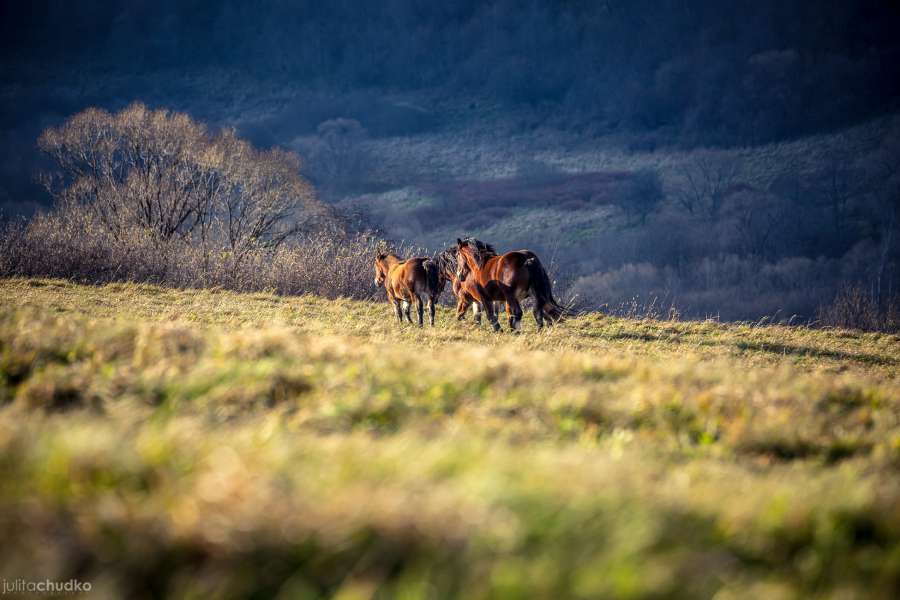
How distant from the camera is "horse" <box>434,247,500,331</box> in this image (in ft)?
49.0

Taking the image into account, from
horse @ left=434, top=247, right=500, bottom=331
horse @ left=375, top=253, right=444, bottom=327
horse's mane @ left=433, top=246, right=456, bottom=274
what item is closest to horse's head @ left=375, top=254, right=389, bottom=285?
horse @ left=375, top=253, right=444, bottom=327

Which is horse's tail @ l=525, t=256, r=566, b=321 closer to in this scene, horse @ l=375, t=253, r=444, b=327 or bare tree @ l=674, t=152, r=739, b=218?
horse @ l=375, t=253, r=444, b=327

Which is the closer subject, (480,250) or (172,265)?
(480,250)

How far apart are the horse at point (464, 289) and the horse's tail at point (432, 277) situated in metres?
0.33

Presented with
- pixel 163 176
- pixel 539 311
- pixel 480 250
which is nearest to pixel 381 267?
pixel 480 250

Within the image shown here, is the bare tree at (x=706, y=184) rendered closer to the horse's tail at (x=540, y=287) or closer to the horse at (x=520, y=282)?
the horse at (x=520, y=282)

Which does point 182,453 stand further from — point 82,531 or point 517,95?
point 517,95

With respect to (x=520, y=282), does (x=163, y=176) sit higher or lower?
higher

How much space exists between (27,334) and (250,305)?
1268cm

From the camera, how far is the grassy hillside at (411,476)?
214 centimetres

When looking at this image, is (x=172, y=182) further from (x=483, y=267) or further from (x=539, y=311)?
(x=539, y=311)

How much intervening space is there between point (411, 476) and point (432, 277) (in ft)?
43.2

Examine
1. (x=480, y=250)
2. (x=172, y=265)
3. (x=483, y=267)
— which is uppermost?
(x=172, y=265)

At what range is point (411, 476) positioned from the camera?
9.00 ft
